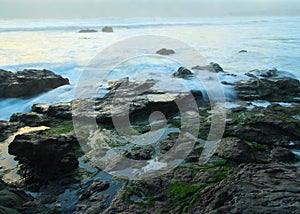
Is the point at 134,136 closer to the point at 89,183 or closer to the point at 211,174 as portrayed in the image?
the point at 89,183

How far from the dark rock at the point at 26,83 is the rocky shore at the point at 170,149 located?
5.89 feet

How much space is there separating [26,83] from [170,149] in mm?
5787

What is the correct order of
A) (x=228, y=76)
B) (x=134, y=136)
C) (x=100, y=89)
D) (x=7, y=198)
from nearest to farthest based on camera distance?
(x=7, y=198) → (x=134, y=136) → (x=100, y=89) → (x=228, y=76)

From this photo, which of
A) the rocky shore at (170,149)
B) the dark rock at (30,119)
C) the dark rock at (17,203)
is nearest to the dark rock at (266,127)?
the rocky shore at (170,149)

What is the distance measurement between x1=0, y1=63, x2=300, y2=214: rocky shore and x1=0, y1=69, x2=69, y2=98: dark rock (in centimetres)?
180

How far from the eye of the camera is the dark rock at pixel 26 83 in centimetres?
856

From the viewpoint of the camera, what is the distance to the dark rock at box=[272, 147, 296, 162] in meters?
4.62

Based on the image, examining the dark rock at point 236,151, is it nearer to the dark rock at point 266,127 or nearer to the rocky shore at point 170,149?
the rocky shore at point 170,149

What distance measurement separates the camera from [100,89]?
28.9 ft

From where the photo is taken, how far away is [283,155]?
4.68 metres

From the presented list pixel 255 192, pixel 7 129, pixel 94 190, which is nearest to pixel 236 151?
pixel 255 192

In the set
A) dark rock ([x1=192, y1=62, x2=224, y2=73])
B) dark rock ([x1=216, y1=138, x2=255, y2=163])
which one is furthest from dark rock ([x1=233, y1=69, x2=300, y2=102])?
dark rock ([x1=216, y1=138, x2=255, y2=163])

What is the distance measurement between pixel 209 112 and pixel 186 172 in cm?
273

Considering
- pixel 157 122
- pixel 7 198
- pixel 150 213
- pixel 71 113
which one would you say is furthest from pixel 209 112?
pixel 7 198
